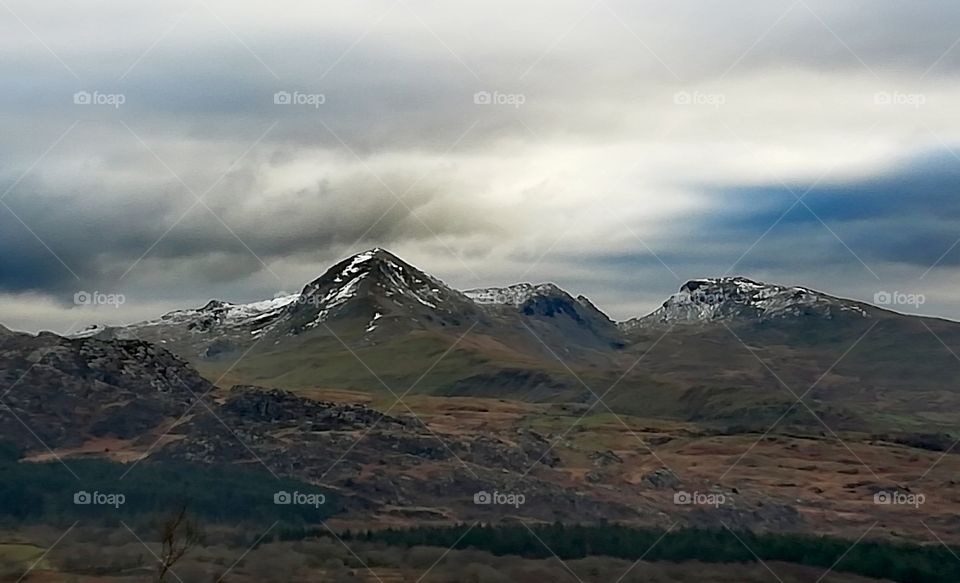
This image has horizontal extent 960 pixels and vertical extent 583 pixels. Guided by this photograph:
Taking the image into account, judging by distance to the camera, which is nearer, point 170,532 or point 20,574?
point 170,532

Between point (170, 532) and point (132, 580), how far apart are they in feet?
190

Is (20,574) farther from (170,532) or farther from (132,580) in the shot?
(170,532)

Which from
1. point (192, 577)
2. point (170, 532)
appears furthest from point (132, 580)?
point (170, 532)

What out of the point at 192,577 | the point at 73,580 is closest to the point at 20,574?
the point at 73,580

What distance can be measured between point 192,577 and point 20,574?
26628 millimetres

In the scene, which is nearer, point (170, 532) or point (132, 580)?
point (170, 532)

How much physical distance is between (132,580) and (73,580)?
915cm

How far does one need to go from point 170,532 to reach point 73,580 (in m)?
61.8

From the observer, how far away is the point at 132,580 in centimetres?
19625

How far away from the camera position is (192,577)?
199 metres

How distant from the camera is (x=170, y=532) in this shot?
14400 centimetres

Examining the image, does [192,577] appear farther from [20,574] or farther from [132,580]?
[20,574]

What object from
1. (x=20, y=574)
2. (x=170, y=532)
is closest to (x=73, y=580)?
(x=20, y=574)

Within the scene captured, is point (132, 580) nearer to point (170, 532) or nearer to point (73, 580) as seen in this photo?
point (73, 580)
